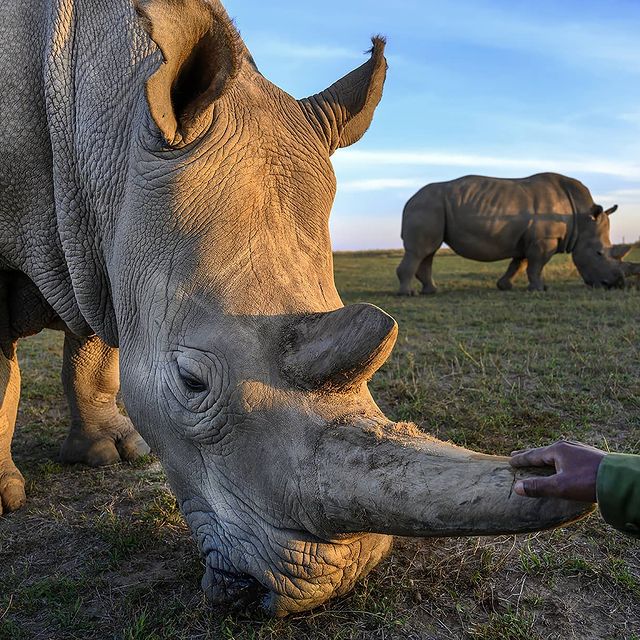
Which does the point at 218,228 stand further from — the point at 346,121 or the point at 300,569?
the point at 300,569

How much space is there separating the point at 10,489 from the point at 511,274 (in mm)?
10610

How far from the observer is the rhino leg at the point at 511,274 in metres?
12.1

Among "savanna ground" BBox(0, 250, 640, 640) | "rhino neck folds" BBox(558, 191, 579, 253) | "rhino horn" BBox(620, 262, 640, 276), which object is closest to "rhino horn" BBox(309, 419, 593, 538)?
"savanna ground" BBox(0, 250, 640, 640)

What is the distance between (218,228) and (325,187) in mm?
439

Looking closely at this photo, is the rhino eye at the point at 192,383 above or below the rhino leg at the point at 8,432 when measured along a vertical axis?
above

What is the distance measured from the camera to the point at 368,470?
1567 mm

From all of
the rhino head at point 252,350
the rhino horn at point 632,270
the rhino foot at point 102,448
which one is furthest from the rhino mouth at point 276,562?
the rhino horn at point 632,270

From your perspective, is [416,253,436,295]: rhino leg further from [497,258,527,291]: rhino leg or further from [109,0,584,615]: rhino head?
[109,0,584,615]: rhino head

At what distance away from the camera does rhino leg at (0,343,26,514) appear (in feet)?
10.1

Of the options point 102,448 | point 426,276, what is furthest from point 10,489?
point 426,276

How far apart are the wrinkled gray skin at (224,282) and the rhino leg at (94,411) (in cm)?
112

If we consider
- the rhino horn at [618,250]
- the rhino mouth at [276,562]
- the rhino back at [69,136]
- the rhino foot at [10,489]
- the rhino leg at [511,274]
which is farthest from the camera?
the rhino leg at [511,274]

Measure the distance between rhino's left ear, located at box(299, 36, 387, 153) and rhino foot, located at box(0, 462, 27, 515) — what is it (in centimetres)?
200

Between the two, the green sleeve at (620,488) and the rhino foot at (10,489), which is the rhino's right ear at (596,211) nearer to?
the rhino foot at (10,489)
